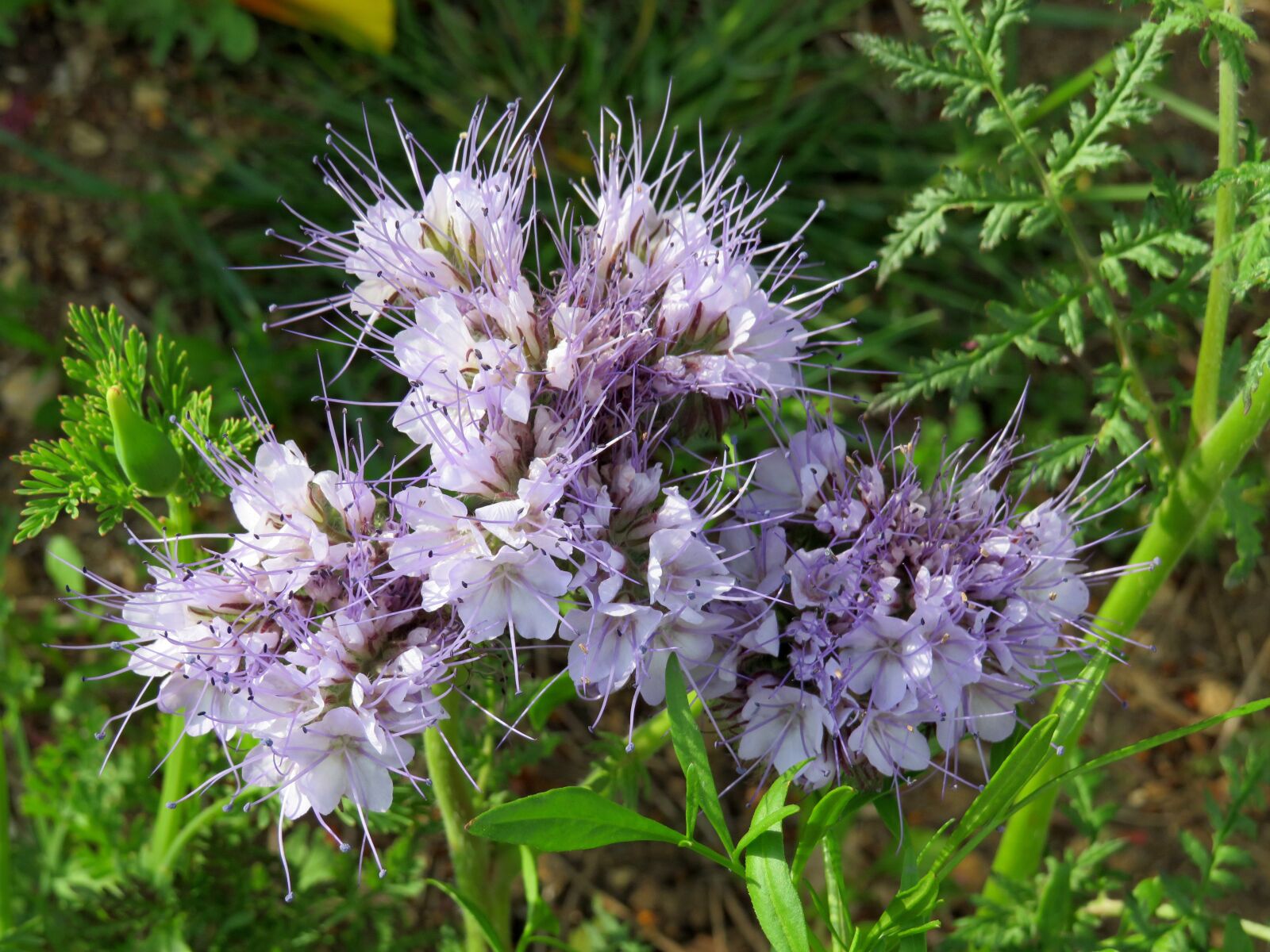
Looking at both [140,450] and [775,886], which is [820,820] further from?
[140,450]

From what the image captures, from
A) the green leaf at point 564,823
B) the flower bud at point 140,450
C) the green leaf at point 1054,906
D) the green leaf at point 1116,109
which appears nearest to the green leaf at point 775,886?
the green leaf at point 564,823

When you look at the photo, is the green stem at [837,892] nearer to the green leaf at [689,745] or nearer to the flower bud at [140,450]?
the green leaf at [689,745]

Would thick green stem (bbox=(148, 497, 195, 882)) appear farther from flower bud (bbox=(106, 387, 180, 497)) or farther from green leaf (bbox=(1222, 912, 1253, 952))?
green leaf (bbox=(1222, 912, 1253, 952))

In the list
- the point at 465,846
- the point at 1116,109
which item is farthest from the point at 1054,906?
the point at 1116,109

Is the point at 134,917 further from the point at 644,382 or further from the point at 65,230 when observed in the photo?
the point at 65,230

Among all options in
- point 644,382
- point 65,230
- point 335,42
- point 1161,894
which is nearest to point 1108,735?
point 1161,894

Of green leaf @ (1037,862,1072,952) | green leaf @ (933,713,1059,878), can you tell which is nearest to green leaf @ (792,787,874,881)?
green leaf @ (933,713,1059,878)
